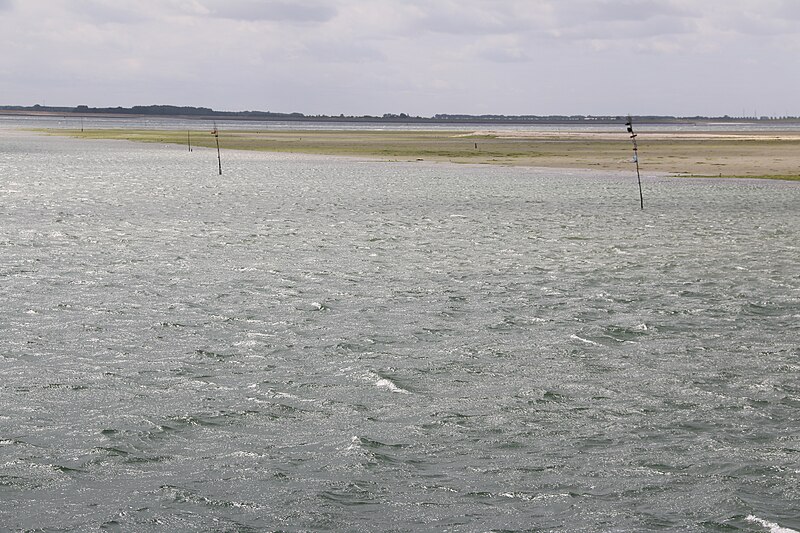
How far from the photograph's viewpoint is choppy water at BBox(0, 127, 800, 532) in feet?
36.8

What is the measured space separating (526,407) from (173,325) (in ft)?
27.2

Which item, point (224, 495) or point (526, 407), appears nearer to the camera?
point (224, 495)

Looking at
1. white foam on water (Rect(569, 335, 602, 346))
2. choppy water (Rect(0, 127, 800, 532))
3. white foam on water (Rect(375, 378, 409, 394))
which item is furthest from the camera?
white foam on water (Rect(569, 335, 602, 346))

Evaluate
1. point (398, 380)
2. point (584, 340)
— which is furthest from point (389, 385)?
point (584, 340)

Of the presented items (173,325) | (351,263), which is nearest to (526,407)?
(173,325)

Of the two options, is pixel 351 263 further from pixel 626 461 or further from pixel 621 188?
pixel 621 188

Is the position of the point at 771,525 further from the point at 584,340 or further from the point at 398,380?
the point at 584,340

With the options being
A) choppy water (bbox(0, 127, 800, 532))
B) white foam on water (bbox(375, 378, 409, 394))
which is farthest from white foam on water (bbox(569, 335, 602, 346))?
white foam on water (bbox(375, 378, 409, 394))

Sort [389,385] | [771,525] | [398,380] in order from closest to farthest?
[771,525], [389,385], [398,380]

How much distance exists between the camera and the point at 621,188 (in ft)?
200

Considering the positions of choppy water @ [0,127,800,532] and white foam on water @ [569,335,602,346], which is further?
white foam on water @ [569,335,602,346]

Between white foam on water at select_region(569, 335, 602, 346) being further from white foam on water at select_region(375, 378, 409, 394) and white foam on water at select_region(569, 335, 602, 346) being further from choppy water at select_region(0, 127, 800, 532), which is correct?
white foam on water at select_region(375, 378, 409, 394)

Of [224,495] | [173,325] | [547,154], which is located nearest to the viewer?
[224,495]

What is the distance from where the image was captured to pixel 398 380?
53.2ft
